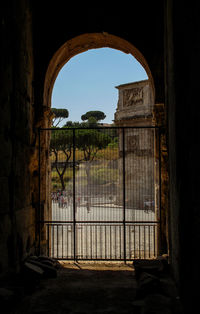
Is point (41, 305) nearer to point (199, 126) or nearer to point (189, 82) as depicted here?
point (199, 126)

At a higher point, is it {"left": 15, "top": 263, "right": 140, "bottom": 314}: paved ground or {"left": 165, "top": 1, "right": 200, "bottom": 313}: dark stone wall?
{"left": 165, "top": 1, "right": 200, "bottom": 313}: dark stone wall

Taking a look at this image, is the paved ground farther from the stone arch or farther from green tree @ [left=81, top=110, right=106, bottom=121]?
green tree @ [left=81, top=110, right=106, bottom=121]

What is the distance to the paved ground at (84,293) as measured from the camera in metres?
3.55

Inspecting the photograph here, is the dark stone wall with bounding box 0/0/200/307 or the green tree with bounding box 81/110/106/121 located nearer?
the dark stone wall with bounding box 0/0/200/307

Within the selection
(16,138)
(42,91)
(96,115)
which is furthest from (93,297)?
(96,115)

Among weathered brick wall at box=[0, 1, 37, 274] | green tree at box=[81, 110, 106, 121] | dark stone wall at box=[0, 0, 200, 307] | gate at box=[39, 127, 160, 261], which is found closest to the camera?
dark stone wall at box=[0, 0, 200, 307]

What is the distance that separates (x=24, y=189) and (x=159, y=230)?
3299 millimetres

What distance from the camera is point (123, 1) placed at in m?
6.65

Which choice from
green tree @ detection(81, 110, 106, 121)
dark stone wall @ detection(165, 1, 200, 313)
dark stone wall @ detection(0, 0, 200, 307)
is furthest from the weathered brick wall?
green tree @ detection(81, 110, 106, 121)

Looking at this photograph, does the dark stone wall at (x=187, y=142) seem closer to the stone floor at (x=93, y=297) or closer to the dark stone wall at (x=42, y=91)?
the dark stone wall at (x=42, y=91)

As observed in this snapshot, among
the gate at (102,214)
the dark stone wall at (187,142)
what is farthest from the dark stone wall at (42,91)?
the gate at (102,214)

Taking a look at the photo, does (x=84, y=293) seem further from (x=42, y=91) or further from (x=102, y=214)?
(x=102, y=214)

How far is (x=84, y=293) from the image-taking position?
162 inches

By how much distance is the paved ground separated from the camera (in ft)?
11.6
